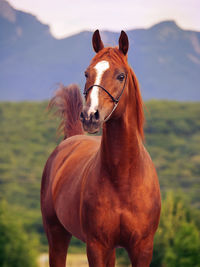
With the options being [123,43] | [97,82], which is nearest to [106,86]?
[97,82]

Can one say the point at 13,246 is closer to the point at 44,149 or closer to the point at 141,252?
the point at 141,252

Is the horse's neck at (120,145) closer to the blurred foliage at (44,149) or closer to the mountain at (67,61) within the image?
the blurred foliage at (44,149)

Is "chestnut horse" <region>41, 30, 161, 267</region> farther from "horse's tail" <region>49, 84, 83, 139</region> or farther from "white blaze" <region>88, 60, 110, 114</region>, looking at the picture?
"horse's tail" <region>49, 84, 83, 139</region>

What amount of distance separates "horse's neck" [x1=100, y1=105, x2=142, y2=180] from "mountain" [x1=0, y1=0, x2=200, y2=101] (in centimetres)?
7583

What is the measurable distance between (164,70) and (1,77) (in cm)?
3866

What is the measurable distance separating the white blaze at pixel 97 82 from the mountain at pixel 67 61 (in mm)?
76034

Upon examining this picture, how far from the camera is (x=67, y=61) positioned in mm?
97500

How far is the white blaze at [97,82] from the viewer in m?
3.83

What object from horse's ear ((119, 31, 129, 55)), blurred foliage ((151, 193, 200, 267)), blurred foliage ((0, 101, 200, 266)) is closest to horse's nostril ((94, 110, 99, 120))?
horse's ear ((119, 31, 129, 55))

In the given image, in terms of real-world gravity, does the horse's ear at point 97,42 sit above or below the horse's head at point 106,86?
above

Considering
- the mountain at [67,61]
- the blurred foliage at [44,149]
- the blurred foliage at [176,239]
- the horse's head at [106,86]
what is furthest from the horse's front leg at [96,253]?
the mountain at [67,61]

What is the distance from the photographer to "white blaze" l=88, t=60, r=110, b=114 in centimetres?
383

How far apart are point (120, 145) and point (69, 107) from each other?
2.56 meters

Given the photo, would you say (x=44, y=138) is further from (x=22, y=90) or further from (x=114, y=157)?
(x=114, y=157)
